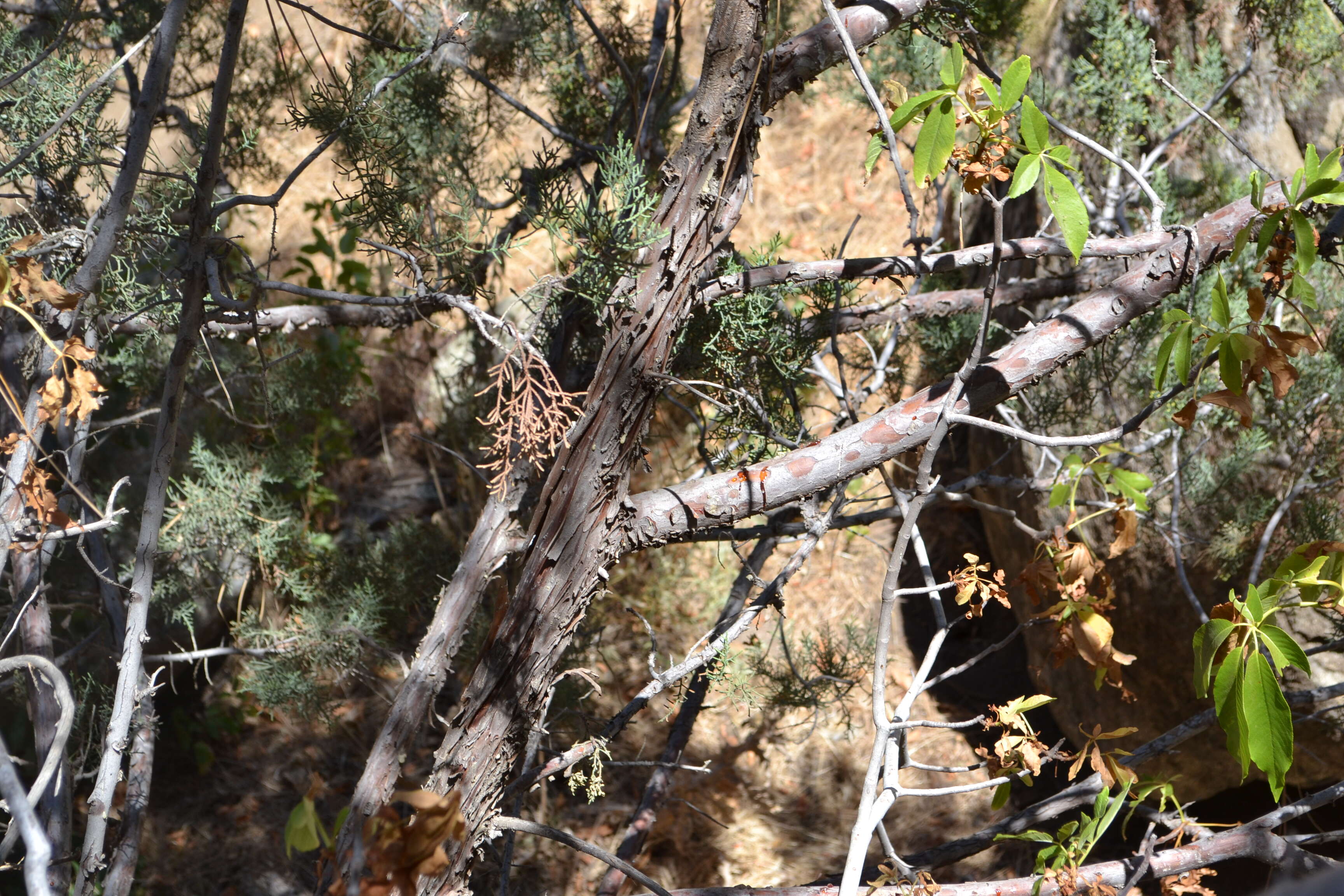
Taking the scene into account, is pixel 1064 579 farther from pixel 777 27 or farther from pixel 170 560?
pixel 170 560

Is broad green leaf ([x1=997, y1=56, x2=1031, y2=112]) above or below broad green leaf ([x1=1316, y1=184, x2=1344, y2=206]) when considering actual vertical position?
above

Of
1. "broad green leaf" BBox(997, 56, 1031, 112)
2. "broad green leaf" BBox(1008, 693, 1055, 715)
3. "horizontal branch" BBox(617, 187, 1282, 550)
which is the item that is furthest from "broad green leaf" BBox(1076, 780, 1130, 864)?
"broad green leaf" BBox(997, 56, 1031, 112)

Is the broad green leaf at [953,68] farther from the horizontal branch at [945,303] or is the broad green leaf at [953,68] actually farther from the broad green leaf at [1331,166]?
the horizontal branch at [945,303]

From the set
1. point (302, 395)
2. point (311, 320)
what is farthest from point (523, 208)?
point (302, 395)

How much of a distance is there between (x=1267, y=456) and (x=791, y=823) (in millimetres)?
2181

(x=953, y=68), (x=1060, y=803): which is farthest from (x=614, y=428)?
(x=1060, y=803)

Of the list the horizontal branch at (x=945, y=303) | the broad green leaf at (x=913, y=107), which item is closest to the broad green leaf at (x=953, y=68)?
the broad green leaf at (x=913, y=107)

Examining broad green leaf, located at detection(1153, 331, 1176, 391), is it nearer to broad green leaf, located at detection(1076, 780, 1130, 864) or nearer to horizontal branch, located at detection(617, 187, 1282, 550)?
horizontal branch, located at detection(617, 187, 1282, 550)

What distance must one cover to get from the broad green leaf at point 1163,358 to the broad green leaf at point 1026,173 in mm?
349

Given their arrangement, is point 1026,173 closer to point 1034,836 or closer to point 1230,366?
point 1230,366

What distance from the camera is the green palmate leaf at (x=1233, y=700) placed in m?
1.08

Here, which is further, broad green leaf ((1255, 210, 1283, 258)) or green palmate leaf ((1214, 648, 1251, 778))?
broad green leaf ((1255, 210, 1283, 258))

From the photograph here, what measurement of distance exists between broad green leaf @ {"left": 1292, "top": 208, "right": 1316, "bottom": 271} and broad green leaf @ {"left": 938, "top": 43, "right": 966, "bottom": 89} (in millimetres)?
533

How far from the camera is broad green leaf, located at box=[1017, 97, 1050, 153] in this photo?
3.56ft
